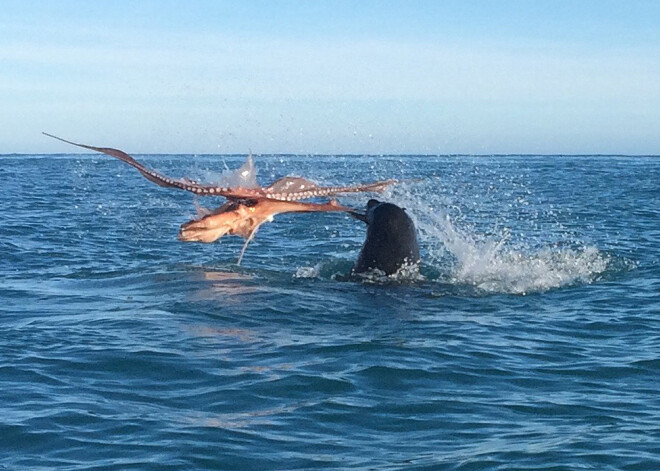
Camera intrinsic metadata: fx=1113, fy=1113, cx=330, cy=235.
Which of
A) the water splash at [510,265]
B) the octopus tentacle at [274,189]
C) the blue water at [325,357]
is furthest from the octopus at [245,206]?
the water splash at [510,265]

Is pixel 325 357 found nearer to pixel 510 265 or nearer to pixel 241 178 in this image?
pixel 241 178

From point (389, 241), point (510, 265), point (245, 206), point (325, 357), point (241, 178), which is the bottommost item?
point (325, 357)

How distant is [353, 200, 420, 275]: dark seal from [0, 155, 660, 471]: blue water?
0.30m

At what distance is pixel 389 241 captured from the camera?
14281 millimetres

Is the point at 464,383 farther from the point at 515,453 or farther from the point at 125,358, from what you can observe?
the point at 125,358

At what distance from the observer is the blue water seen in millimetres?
7809

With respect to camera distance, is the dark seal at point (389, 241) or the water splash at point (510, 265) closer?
the dark seal at point (389, 241)

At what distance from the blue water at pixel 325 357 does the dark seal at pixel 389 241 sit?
0.30 meters

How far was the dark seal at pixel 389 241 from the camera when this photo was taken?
14281 millimetres

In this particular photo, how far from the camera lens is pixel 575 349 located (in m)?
11.1

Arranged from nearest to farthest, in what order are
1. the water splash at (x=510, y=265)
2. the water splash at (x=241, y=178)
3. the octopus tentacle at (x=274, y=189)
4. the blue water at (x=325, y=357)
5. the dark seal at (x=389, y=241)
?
the blue water at (x=325, y=357)
the octopus tentacle at (x=274, y=189)
the water splash at (x=241, y=178)
the dark seal at (x=389, y=241)
the water splash at (x=510, y=265)

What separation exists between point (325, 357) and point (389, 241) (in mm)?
4105

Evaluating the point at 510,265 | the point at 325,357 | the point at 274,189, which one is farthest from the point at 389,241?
the point at 325,357

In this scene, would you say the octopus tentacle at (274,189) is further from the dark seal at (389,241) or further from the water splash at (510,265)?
the water splash at (510,265)
